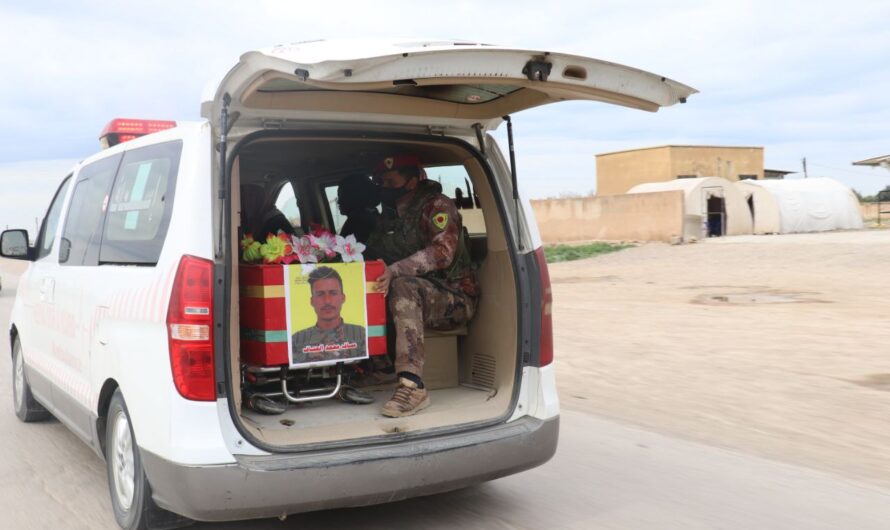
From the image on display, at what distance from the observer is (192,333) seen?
367 centimetres

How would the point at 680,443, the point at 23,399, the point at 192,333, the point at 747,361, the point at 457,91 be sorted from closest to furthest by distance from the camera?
1. the point at 192,333
2. the point at 457,91
3. the point at 680,443
4. the point at 23,399
5. the point at 747,361

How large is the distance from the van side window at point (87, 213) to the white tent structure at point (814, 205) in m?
32.2

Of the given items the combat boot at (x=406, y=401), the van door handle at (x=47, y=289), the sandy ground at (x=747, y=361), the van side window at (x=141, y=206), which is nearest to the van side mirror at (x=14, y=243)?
the van door handle at (x=47, y=289)

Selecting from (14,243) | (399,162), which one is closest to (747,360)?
(399,162)

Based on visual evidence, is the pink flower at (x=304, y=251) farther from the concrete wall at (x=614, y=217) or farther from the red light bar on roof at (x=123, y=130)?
the concrete wall at (x=614, y=217)

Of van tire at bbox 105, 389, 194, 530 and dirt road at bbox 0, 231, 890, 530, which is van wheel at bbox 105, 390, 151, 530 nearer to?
van tire at bbox 105, 389, 194, 530

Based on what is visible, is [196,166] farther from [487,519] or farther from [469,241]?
[487,519]

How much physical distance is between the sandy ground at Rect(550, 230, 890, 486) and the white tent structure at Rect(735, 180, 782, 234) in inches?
587

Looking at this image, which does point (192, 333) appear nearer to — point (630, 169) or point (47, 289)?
point (47, 289)

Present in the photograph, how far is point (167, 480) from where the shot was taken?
3.67 metres

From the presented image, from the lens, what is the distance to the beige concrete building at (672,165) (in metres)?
40.3

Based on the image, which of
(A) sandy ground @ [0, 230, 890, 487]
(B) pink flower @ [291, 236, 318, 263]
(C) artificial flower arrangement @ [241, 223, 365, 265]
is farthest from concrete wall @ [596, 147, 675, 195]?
(B) pink flower @ [291, 236, 318, 263]

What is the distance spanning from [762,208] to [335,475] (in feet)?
109

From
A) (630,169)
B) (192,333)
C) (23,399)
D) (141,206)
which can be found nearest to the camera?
(192,333)
